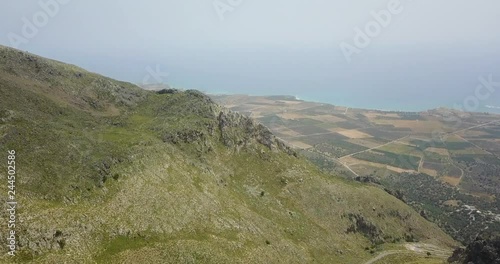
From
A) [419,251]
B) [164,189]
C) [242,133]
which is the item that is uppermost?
[242,133]

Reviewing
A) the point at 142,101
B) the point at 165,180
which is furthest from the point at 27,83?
the point at 165,180

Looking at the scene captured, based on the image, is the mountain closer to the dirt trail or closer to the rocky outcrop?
the rocky outcrop

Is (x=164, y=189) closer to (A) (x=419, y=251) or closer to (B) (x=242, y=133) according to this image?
(B) (x=242, y=133)

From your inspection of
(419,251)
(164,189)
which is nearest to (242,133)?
(164,189)

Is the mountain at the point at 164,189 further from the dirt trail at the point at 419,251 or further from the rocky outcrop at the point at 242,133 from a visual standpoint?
the dirt trail at the point at 419,251

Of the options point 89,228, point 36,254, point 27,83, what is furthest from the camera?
point 27,83

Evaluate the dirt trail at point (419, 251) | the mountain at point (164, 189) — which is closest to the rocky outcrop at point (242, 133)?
the mountain at point (164, 189)

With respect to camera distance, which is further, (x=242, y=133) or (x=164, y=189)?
(x=242, y=133)

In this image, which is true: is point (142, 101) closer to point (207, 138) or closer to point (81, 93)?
point (81, 93)

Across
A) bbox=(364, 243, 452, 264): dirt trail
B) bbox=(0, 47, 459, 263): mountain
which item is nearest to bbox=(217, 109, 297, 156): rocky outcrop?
bbox=(0, 47, 459, 263): mountain
